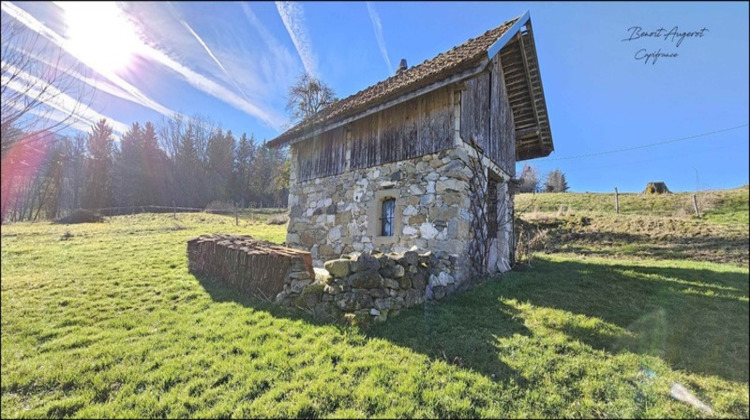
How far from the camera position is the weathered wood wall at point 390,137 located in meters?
7.25

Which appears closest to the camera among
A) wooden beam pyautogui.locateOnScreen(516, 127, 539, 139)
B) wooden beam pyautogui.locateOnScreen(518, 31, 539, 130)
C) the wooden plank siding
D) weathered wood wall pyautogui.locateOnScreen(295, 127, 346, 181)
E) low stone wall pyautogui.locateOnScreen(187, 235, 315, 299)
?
low stone wall pyautogui.locateOnScreen(187, 235, 315, 299)

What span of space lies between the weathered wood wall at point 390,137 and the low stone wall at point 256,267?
3535 mm

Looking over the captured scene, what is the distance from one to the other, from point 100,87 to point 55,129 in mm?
617

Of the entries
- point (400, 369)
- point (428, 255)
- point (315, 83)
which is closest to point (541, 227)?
point (428, 255)

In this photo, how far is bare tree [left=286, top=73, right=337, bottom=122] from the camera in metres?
22.2

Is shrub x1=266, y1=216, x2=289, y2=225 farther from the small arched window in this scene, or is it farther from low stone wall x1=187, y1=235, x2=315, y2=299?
the small arched window

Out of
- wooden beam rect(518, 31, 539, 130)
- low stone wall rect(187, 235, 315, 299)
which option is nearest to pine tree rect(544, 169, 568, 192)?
wooden beam rect(518, 31, 539, 130)

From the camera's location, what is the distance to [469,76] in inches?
242

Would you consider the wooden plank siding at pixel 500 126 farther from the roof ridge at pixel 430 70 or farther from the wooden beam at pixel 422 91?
the wooden beam at pixel 422 91

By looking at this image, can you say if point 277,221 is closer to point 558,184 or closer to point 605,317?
point 558,184

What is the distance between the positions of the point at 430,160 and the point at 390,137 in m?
1.51

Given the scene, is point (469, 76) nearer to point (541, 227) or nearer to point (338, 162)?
point (338, 162)

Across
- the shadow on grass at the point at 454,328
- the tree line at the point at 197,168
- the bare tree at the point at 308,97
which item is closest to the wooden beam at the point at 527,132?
the shadow on grass at the point at 454,328

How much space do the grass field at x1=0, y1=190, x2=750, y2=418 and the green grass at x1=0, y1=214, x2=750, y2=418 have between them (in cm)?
2
